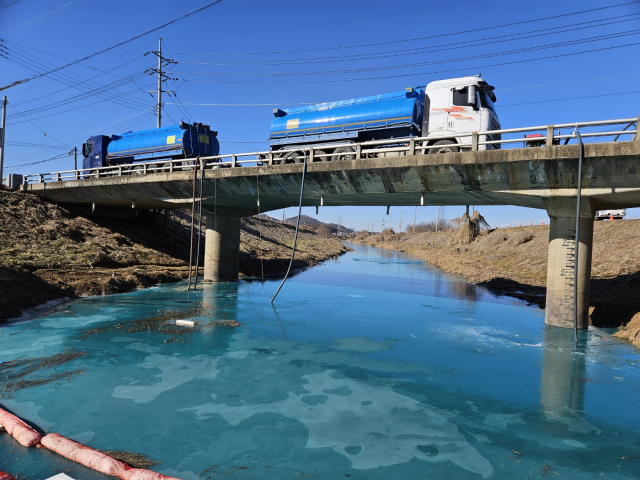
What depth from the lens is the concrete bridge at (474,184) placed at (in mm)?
13828

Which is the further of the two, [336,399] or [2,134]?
[2,134]

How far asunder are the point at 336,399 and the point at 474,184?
35.4 feet

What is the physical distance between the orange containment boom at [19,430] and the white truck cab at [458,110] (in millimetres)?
14610

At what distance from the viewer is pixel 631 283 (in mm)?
20000

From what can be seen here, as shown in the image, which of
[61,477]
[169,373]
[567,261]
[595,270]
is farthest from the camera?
[595,270]

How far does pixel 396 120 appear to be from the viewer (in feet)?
59.7

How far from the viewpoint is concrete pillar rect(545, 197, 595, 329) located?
15195mm

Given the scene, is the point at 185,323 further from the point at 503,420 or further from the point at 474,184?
the point at 474,184

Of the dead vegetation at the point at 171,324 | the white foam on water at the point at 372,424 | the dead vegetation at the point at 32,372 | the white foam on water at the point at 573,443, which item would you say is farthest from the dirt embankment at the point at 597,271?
the dead vegetation at the point at 32,372

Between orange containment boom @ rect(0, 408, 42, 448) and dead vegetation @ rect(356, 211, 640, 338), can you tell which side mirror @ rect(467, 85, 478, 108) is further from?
orange containment boom @ rect(0, 408, 42, 448)

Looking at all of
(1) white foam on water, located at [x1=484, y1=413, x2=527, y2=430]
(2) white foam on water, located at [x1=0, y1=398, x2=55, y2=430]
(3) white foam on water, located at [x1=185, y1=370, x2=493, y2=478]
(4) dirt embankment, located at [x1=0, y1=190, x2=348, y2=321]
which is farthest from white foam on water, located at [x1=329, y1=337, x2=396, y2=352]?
(4) dirt embankment, located at [x1=0, y1=190, x2=348, y2=321]

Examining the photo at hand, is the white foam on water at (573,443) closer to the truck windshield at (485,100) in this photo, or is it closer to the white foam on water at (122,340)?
the white foam on water at (122,340)

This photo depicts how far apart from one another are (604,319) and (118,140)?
31.1 meters

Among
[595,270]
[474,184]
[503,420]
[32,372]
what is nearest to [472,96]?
[474,184]
